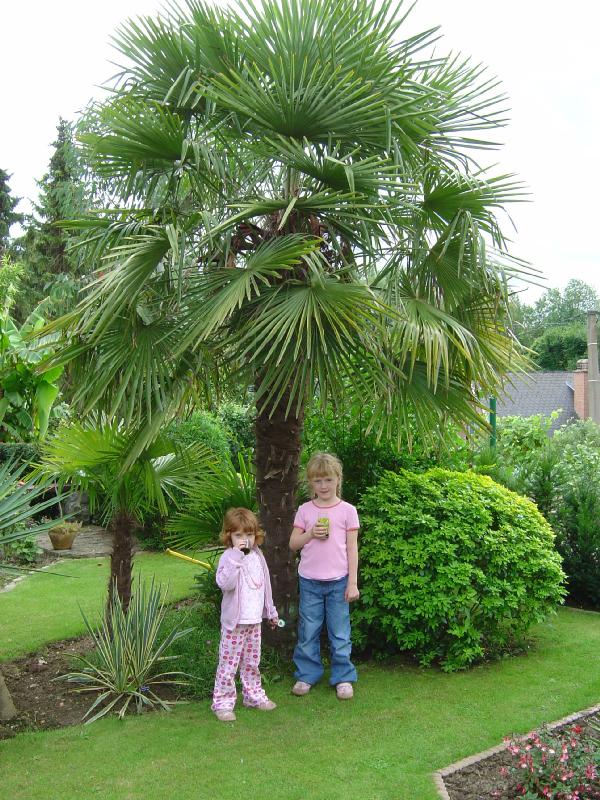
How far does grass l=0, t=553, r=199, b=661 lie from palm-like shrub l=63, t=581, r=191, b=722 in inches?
27.5

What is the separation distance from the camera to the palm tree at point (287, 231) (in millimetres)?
4957

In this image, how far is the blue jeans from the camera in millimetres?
5195

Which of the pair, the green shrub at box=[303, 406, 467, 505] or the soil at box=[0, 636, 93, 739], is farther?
the green shrub at box=[303, 406, 467, 505]

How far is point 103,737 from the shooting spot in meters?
4.50

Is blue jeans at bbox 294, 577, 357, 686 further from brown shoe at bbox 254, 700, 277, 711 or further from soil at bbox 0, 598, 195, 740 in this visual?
soil at bbox 0, 598, 195, 740

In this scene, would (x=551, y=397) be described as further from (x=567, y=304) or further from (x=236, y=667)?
(x=236, y=667)

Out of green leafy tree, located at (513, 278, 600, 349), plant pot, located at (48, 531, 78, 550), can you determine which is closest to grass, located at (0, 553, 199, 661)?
plant pot, located at (48, 531, 78, 550)

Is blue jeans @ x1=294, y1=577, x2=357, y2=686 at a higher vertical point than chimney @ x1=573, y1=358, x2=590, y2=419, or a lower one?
lower

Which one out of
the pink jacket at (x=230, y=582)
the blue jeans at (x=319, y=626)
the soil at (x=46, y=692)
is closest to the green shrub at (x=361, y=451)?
the blue jeans at (x=319, y=626)

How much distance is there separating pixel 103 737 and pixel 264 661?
58.0 inches

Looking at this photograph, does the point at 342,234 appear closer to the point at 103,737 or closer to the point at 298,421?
the point at 298,421

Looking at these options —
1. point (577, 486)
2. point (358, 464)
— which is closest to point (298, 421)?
point (358, 464)

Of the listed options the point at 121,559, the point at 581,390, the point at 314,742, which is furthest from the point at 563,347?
the point at 314,742

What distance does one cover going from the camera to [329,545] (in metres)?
5.19
